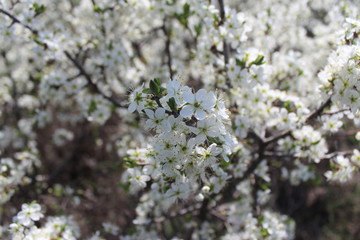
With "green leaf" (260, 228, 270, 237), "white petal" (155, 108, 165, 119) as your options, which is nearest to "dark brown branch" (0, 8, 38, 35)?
"white petal" (155, 108, 165, 119)

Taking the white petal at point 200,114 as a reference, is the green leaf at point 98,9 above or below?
above

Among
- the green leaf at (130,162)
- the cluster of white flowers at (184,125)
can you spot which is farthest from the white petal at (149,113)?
the green leaf at (130,162)

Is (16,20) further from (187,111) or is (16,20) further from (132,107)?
(187,111)

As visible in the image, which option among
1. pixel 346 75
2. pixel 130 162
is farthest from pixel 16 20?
pixel 346 75

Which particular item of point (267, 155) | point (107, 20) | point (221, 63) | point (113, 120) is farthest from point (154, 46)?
point (267, 155)

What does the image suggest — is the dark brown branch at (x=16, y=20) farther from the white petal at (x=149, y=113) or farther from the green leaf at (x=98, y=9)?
the white petal at (x=149, y=113)

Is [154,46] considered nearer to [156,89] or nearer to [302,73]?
[302,73]

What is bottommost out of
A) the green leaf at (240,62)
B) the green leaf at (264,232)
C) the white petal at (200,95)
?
the green leaf at (264,232)
